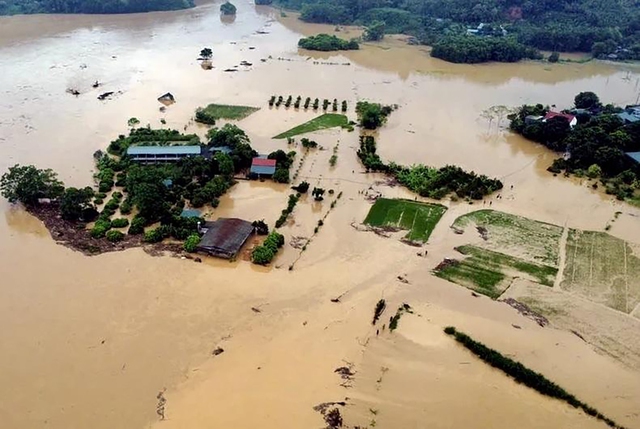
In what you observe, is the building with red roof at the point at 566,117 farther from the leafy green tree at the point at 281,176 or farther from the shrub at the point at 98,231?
the shrub at the point at 98,231

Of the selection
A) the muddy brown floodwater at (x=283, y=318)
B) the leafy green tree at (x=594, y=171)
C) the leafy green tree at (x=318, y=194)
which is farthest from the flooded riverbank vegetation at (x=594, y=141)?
the leafy green tree at (x=318, y=194)

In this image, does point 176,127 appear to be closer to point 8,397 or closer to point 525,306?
point 8,397

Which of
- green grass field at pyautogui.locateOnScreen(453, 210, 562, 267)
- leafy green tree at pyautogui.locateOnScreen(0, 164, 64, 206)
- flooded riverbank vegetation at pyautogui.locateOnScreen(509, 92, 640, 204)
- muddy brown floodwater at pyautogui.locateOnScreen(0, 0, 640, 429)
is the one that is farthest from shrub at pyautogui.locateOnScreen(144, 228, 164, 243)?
flooded riverbank vegetation at pyautogui.locateOnScreen(509, 92, 640, 204)

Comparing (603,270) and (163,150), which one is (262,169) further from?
(603,270)

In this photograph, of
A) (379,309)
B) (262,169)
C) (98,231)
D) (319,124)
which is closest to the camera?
(379,309)

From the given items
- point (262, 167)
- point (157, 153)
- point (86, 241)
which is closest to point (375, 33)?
point (262, 167)
